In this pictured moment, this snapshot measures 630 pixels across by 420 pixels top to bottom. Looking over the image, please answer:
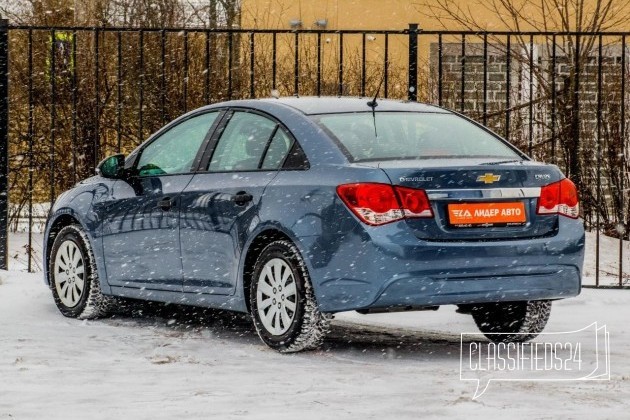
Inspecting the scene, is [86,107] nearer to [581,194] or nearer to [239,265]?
[581,194]

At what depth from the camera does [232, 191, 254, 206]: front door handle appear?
7930 mm

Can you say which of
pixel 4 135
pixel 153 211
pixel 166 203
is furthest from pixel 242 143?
pixel 4 135

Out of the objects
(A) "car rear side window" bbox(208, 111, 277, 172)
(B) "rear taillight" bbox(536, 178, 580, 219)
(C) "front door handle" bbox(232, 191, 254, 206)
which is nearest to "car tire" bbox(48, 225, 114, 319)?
(A) "car rear side window" bbox(208, 111, 277, 172)

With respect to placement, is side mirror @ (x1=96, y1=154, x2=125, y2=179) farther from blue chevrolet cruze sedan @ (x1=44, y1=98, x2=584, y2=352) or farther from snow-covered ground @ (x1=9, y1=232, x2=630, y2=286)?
snow-covered ground @ (x1=9, y1=232, x2=630, y2=286)

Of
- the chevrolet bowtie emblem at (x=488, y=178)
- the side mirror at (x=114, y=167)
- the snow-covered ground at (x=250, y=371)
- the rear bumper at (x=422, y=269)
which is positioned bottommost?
the snow-covered ground at (x=250, y=371)

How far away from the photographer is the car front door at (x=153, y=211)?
340 inches

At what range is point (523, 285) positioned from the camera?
24.3 ft

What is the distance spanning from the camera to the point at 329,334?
8820mm

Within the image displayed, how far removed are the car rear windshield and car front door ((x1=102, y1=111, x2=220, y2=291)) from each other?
1.11 meters

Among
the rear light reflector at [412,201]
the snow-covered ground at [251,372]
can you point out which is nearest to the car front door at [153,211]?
the snow-covered ground at [251,372]

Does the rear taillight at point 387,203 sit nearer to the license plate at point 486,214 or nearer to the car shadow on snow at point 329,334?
the license plate at point 486,214

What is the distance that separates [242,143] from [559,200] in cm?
198

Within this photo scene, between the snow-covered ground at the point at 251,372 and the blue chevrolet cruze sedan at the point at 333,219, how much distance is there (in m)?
0.32

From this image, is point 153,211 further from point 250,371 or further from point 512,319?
point 512,319
